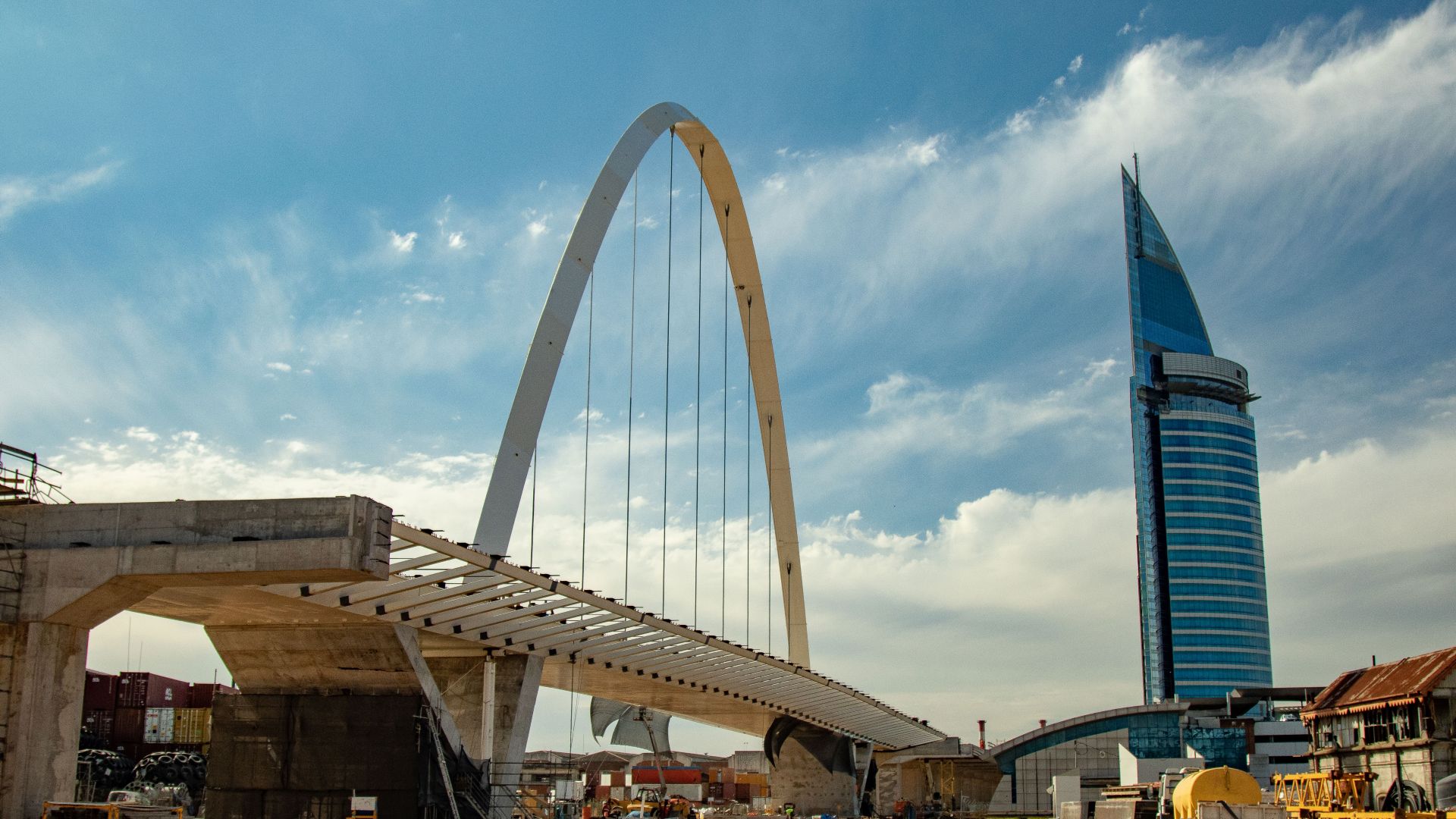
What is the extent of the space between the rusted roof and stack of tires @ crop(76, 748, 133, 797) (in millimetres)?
46858

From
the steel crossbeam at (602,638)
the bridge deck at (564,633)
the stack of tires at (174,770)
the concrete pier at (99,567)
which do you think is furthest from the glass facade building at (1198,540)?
the concrete pier at (99,567)

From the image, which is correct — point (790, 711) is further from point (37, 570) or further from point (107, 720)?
point (37, 570)

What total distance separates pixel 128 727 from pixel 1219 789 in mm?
48707

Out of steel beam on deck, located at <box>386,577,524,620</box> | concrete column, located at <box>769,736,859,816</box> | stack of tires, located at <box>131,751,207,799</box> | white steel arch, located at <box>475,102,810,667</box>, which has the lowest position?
concrete column, located at <box>769,736,859,816</box>

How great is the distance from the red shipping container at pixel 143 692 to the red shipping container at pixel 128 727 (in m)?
0.59

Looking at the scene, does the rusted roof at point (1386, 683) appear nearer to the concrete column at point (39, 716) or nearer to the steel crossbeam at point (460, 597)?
the steel crossbeam at point (460, 597)

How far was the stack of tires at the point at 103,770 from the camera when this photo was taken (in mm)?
51469

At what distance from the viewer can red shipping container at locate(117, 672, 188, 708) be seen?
6238 centimetres

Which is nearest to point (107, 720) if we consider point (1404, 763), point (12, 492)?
point (12, 492)

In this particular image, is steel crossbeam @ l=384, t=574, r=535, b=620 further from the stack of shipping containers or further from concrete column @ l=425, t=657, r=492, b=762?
the stack of shipping containers

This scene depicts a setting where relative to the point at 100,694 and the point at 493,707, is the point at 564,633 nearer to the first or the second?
the point at 493,707

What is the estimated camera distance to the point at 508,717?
3825 centimetres

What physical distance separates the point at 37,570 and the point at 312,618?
9653 mm

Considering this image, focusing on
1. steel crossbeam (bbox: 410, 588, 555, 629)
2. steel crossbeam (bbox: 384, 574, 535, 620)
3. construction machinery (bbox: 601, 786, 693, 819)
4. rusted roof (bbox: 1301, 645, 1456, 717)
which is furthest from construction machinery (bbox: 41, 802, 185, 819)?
rusted roof (bbox: 1301, 645, 1456, 717)
